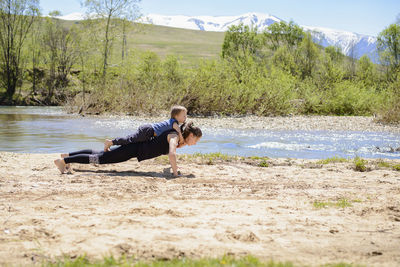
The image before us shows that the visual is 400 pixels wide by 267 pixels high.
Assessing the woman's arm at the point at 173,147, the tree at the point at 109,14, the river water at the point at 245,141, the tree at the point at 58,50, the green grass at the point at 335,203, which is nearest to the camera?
the green grass at the point at 335,203

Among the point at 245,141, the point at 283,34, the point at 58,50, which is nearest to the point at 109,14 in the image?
the point at 58,50

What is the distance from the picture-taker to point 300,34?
74.4m

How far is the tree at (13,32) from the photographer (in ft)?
178

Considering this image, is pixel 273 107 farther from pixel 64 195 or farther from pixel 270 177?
pixel 64 195

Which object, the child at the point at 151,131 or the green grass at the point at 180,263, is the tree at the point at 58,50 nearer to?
the child at the point at 151,131

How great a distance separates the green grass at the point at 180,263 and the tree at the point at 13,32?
54427 millimetres

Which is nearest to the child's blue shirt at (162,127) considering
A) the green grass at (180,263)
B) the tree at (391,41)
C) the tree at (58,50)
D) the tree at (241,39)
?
the green grass at (180,263)

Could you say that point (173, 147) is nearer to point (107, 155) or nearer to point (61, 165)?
point (107, 155)

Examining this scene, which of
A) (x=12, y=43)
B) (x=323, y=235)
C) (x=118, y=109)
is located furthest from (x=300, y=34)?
(x=323, y=235)

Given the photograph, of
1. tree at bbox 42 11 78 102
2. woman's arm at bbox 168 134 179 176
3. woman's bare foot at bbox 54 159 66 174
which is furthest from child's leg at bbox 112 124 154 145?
tree at bbox 42 11 78 102

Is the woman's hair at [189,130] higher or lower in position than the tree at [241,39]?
lower

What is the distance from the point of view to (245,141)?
16422mm

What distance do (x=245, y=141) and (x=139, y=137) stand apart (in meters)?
8.47

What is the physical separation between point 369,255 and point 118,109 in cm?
2698
